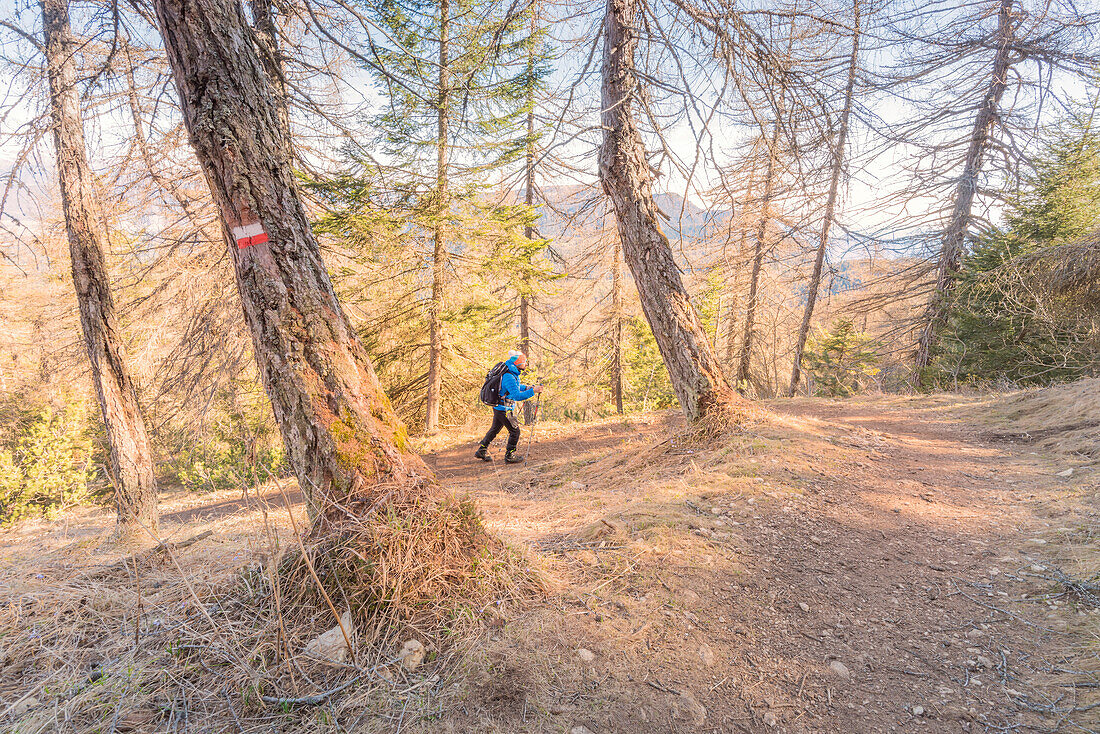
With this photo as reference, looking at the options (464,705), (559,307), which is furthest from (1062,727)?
(559,307)

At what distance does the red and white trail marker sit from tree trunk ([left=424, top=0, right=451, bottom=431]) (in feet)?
23.6

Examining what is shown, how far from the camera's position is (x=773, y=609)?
8.13 feet

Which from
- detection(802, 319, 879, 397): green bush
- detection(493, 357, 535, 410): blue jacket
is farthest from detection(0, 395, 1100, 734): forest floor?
detection(802, 319, 879, 397): green bush

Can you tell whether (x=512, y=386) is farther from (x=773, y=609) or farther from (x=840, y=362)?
(x=840, y=362)

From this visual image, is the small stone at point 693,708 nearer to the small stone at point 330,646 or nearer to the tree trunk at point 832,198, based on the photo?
the small stone at point 330,646

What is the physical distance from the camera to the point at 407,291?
11086 mm

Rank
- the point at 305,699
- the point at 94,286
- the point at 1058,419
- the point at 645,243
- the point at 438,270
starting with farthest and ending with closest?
the point at 438,270 < the point at 94,286 < the point at 645,243 < the point at 1058,419 < the point at 305,699

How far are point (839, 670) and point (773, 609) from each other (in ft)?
1.41

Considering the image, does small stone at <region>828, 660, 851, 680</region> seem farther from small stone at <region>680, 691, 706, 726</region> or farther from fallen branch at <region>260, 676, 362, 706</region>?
fallen branch at <region>260, 676, 362, 706</region>

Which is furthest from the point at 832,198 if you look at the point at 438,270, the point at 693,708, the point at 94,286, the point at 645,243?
the point at 94,286

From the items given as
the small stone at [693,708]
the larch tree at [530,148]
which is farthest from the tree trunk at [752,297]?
the small stone at [693,708]

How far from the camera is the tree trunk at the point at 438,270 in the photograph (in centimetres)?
954

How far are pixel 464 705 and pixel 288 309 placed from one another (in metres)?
2.30

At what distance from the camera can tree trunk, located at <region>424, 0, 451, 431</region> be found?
954cm
